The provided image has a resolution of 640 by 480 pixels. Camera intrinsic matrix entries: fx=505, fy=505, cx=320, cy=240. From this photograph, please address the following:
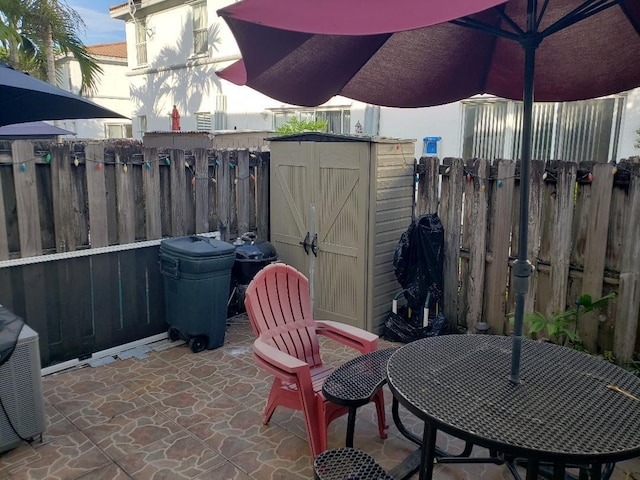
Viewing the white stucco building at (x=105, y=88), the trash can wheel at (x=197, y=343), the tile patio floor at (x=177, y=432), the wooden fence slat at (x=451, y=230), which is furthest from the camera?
the white stucco building at (x=105, y=88)

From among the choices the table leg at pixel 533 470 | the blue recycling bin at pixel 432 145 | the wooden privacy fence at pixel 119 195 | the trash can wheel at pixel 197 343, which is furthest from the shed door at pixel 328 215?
the blue recycling bin at pixel 432 145

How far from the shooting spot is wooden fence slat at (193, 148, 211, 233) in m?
5.71

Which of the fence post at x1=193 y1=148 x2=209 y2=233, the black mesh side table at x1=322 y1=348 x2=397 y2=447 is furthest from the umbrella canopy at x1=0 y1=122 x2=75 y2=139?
the black mesh side table at x1=322 y1=348 x2=397 y2=447

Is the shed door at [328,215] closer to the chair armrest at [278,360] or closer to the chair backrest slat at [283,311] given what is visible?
the chair backrest slat at [283,311]

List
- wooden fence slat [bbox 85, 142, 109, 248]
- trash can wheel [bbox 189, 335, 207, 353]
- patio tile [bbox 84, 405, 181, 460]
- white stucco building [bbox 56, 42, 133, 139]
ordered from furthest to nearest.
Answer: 1. white stucco building [bbox 56, 42, 133, 139]
2. trash can wheel [bbox 189, 335, 207, 353]
3. wooden fence slat [bbox 85, 142, 109, 248]
4. patio tile [bbox 84, 405, 181, 460]

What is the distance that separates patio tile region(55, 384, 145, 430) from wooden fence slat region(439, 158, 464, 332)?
325 centimetres

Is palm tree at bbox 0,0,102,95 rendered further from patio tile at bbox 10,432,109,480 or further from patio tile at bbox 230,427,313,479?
patio tile at bbox 230,427,313,479

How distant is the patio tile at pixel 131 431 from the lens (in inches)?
138

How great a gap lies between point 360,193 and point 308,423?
2.70 m

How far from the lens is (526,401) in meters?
2.32

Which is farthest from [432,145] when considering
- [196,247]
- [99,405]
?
[99,405]

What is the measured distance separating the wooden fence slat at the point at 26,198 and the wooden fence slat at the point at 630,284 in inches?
201

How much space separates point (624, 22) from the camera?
2.97m

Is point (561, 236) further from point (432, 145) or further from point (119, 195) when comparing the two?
point (432, 145)
